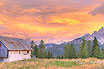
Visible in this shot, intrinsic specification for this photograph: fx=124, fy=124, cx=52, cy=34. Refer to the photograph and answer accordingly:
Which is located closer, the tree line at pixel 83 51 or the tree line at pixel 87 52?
the tree line at pixel 87 52

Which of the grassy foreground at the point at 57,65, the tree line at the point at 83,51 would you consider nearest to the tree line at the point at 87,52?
the tree line at the point at 83,51

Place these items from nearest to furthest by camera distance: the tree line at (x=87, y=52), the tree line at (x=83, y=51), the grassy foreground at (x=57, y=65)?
the grassy foreground at (x=57, y=65), the tree line at (x=87, y=52), the tree line at (x=83, y=51)

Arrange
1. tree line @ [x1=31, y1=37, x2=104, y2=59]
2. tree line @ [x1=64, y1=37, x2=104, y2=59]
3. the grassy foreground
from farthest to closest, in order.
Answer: tree line @ [x1=31, y1=37, x2=104, y2=59]
tree line @ [x1=64, y1=37, x2=104, y2=59]
the grassy foreground

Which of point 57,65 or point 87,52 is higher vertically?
Result: point 57,65

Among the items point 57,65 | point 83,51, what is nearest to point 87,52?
point 83,51

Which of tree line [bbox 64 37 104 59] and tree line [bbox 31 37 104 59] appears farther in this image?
tree line [bbox 31 37 104 59]

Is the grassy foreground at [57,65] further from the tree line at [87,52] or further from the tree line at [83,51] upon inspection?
the tree line at [83,51]

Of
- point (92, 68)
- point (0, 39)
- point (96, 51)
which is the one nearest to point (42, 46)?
point (96, 51)

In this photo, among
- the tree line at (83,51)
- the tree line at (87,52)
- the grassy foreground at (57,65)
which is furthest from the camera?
the tree line at (83,51)

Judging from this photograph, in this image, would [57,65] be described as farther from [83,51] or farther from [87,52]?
[87,52]

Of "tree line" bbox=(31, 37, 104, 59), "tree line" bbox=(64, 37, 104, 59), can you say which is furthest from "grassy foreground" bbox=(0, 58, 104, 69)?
"tree line" bbox=(31, 37, 104, 59)

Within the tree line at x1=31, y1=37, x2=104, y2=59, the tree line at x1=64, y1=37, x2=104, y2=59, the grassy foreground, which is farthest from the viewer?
the tree line at x1=31, y1=37, x2=104, y2=59

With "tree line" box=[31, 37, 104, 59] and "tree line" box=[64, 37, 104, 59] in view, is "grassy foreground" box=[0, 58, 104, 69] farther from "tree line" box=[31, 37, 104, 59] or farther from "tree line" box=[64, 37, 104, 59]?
"tree line" box=[31, 37, 104, 59]

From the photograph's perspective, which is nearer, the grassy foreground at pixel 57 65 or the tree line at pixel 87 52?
the grassy foreground at pixel 57 65
